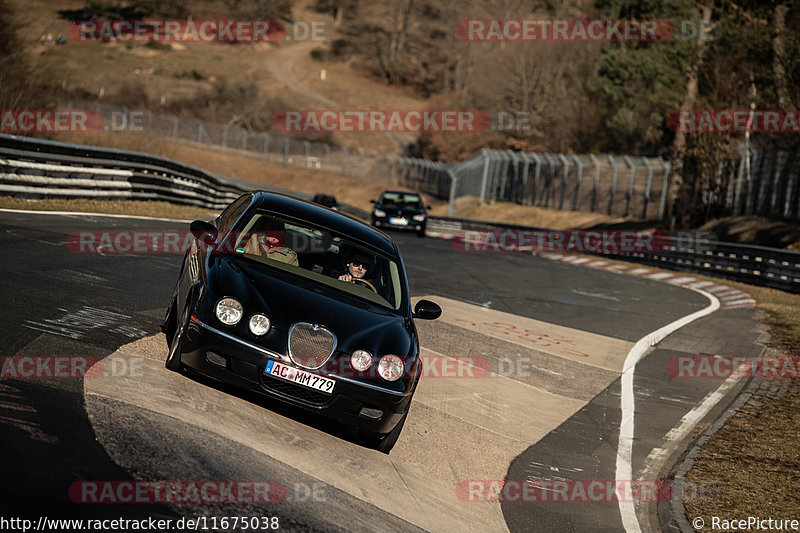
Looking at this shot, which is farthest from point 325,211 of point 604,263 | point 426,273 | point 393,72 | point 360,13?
point 360,13

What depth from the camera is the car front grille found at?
6156mm

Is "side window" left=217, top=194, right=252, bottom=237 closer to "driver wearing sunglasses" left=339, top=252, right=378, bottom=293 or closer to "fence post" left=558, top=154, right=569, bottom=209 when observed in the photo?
"driver wearing sunglasses" left=339, top=252, right=378, bottom=293

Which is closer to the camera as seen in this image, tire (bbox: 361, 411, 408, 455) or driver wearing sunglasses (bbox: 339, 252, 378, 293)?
tire (bbox: 361, 411, 408, 455)

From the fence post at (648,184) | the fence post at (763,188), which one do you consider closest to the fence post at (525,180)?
the fence post at (648,184)

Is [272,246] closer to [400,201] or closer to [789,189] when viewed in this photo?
[400,201]

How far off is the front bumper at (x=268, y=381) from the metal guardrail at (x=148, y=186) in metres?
11.4

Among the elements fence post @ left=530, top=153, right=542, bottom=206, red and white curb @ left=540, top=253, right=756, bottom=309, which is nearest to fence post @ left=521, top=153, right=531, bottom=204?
fence post @ left=530, top=153, right=542, bottom=206

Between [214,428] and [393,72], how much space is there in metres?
111

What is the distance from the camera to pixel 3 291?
860cm

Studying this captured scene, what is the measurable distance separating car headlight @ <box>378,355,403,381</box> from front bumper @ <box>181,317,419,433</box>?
119 millimetres

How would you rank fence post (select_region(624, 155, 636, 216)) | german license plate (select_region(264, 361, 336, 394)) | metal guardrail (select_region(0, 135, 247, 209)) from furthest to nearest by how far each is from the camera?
fence post (select_region(624, 155, 636, 216))
metal guardrail (select_region(0, 135, 247, 209))
german license plate (select_region(264, 361, 336, 394))

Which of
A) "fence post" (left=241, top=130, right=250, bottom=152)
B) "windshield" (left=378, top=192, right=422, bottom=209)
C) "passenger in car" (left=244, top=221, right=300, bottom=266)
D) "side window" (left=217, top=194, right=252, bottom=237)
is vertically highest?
"side window" (left=217, top=194, right=252, bottom=237)

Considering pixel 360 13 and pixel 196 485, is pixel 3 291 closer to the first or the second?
pixel 196 485

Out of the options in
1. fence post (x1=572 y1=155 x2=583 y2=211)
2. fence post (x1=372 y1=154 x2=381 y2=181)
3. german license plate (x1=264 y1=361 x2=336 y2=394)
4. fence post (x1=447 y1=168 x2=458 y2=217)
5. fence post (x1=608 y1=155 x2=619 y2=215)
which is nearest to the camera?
german license plate (x1=264 y1=361 x2=336 y2=394)
